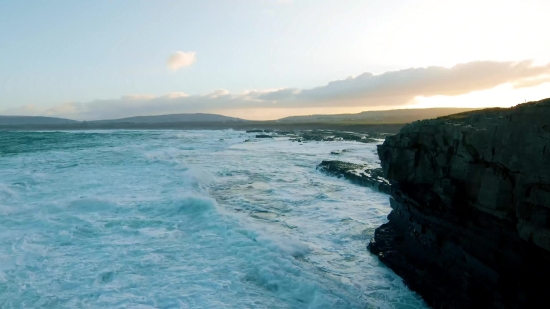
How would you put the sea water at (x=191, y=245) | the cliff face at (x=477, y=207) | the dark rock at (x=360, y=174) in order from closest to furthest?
1. the cliff face at (x=477, y=207)
2. the sea water at (x=191, y=245)
3. the dark rock at (x=360, y=174)

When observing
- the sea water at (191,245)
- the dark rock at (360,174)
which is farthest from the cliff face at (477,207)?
Answer: the dark rock at (360,174)

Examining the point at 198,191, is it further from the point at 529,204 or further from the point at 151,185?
the point at 529,204

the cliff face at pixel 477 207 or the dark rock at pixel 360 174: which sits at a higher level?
the cliff face at pixel 477 207

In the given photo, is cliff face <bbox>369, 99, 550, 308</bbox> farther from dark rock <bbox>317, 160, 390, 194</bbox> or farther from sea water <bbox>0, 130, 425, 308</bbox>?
dark rock <bbox>317, 160, 390, 194</bbox>

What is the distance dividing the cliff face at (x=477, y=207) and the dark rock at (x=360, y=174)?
9.46 metres

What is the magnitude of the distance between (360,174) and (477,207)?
15540 millimetres

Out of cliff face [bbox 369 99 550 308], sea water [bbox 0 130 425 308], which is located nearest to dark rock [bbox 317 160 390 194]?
sea water [bbox 0 130 425 308]

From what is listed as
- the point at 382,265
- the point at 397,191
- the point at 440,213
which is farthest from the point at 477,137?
the point at 382,265

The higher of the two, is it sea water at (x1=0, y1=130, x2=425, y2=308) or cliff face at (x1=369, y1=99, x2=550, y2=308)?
cliff face at (x1=369, y1=99, x2=550, y2=308)

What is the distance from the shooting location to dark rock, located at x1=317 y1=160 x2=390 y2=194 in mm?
20066

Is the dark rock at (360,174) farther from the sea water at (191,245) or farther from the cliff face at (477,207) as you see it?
the cliff face at (477,207)

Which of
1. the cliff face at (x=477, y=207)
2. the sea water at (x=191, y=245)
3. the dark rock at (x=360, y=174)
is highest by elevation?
the cliff face at (x=477, y=207)

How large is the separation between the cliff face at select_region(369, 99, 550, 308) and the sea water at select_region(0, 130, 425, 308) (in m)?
1.14

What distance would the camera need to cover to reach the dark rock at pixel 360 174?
65.8 ft
